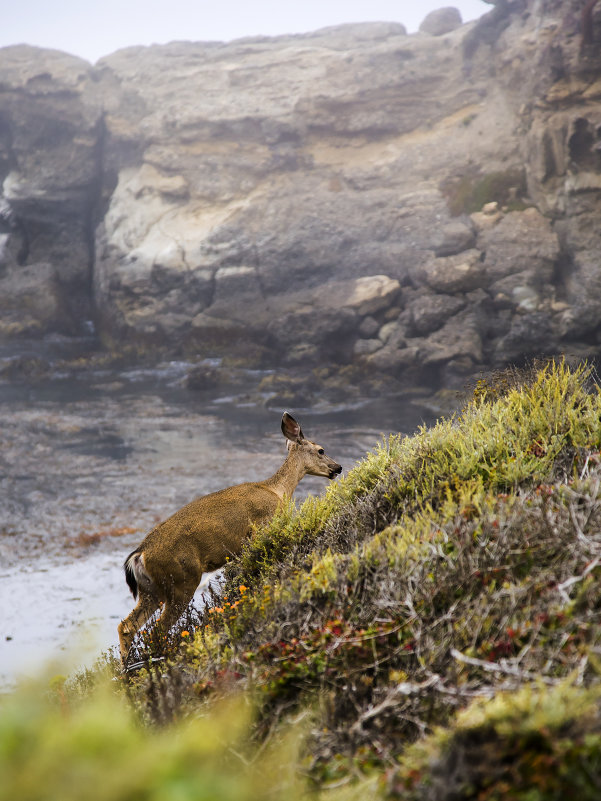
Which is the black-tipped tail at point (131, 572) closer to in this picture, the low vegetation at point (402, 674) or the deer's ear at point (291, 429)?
the low vegetation at point (402, 674)

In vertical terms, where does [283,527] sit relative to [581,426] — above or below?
below

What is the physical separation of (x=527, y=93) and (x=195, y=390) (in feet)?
73.2

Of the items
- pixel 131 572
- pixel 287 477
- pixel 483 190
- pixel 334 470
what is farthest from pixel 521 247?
pixel 131 572

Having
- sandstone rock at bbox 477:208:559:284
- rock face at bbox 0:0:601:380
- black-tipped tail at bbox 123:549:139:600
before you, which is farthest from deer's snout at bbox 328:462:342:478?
sandstone rock at bbox 477:208:559:284

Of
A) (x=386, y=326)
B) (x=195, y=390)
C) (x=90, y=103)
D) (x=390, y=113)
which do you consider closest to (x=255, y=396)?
(x=195, y=390)

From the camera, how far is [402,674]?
3104 millimetres

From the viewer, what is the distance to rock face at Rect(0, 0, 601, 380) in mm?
27828

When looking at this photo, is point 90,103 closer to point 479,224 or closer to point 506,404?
point 479,224

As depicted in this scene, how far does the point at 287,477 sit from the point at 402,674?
420 cm

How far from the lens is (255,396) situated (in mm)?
28906

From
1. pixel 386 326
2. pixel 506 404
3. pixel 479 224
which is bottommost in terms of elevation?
pixel 386 326

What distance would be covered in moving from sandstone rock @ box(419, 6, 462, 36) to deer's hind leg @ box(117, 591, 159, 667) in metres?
45.7

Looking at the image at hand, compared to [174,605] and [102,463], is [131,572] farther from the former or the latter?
[102,463]

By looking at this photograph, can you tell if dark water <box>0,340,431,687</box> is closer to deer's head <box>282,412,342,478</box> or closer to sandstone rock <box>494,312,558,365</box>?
deer's head <box>282,412,342,478</box>
